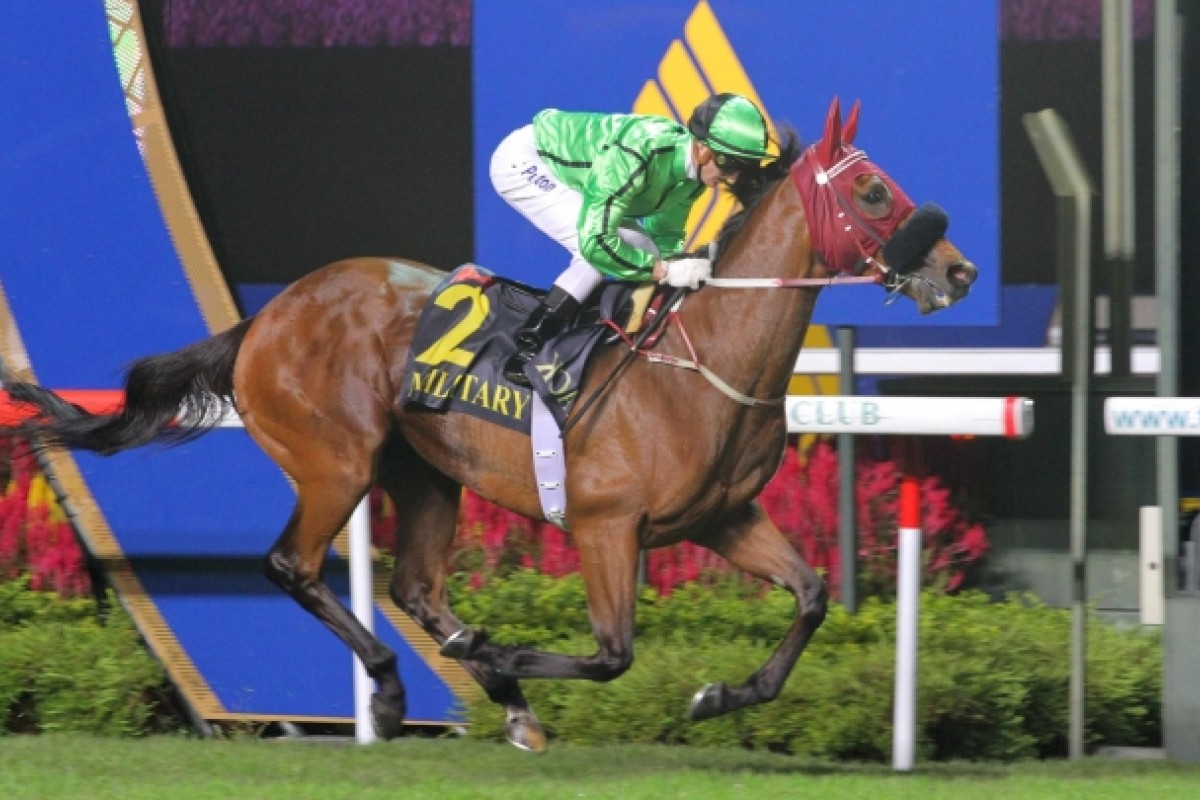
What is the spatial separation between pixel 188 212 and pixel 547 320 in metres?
1.82

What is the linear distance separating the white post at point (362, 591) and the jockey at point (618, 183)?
2.87ft

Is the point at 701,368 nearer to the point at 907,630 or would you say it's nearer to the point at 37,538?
the point at 907,630

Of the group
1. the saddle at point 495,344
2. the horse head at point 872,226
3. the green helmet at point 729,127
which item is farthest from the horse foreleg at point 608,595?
the green helmet at point 729,127

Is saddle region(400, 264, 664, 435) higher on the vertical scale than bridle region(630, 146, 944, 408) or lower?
lower

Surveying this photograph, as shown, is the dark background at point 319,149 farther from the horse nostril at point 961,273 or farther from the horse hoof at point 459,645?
the horse nostril at point 961,273

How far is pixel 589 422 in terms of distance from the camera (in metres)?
5.35

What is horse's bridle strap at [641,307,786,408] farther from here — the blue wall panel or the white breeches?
the blue wall panel

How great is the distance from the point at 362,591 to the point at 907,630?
1.66 metres

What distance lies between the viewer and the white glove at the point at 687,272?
5301 mm

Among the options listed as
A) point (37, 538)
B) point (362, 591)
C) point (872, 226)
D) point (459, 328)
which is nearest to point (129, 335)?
point (37, 538)

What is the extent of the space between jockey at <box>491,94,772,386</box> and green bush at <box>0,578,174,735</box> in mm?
1864

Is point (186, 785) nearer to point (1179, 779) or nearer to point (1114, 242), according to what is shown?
point (1179, 779)

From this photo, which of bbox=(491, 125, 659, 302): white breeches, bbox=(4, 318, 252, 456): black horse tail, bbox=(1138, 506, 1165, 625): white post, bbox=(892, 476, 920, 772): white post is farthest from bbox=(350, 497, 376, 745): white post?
bbox=(1138, 506, 1165, 625): white post

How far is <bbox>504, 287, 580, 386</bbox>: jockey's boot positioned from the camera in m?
5.45
